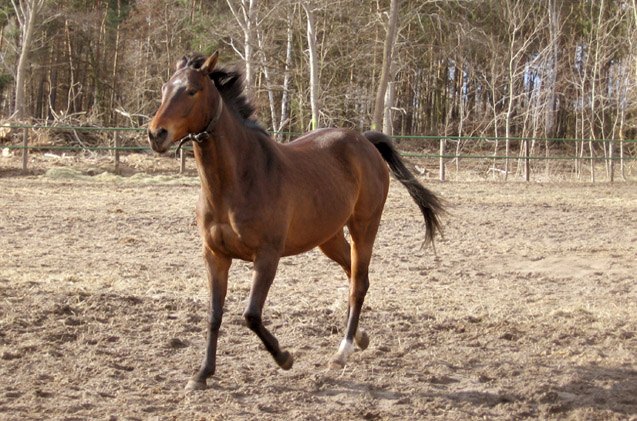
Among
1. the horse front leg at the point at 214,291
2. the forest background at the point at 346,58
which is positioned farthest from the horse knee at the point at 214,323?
the forest background at the point at 346,58

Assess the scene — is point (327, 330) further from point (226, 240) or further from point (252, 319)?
point (226, 240)

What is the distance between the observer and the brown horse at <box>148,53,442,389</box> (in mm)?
4328

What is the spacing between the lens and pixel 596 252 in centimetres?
953

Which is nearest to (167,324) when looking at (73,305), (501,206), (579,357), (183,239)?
(73,305)

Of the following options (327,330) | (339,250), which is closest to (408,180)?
(339,250)

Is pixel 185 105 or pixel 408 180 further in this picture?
pixel 408 180

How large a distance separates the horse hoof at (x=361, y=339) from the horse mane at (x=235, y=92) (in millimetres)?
1462

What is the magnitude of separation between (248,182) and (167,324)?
5.62ft

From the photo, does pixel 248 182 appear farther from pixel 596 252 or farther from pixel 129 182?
pixel 129 182

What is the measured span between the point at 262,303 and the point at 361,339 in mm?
1058

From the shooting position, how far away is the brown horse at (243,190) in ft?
14.2

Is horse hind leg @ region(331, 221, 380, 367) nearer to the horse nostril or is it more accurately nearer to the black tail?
the black tail

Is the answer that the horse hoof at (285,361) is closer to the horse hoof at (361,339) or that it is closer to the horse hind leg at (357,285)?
the horse hind leg at (357,285)

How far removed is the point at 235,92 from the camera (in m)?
4.88
